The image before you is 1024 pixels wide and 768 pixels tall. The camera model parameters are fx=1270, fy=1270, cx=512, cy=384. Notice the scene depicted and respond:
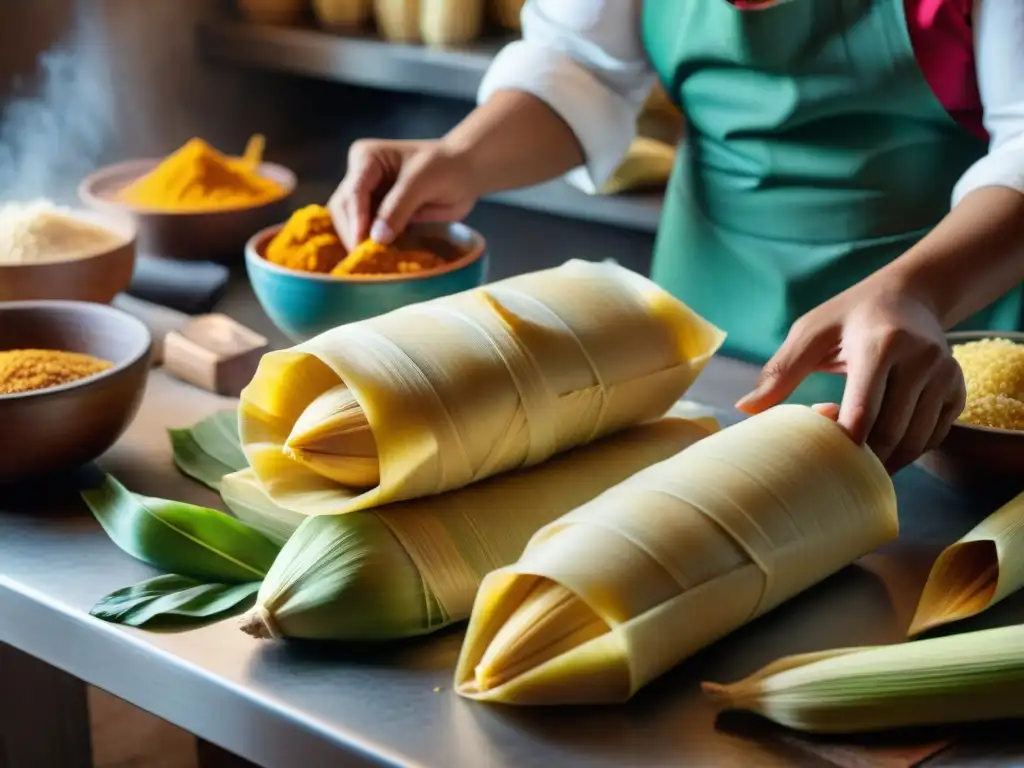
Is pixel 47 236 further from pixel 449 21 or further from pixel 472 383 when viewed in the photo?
pixel 449 21

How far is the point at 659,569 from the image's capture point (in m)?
0.81

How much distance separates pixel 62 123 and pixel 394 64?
0.64 m

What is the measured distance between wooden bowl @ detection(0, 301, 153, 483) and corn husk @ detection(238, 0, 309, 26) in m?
1.58

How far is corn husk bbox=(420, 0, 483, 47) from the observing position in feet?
7.95

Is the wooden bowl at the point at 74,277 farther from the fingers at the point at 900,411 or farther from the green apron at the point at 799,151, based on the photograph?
the fingers at the point at 900,411

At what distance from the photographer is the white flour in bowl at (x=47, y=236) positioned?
149 centimetres

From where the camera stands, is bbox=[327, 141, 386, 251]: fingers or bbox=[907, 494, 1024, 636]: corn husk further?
bbox=[327, 141, 386, 251]: fingers

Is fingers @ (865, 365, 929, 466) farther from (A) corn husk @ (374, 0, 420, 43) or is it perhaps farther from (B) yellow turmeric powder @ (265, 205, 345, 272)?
(A) corn husk @ (374, 0, 420, 43)

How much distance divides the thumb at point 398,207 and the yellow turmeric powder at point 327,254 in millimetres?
20

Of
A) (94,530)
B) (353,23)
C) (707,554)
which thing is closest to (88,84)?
(353,23)

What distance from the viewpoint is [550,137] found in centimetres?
162

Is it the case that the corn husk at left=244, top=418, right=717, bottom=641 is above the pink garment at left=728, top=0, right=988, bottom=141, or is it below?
below

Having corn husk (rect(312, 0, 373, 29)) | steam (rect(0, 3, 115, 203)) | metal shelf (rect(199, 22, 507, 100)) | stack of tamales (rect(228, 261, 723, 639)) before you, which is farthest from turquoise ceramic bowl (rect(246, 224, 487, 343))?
corn husk (rect(312, 0, 373, 29))

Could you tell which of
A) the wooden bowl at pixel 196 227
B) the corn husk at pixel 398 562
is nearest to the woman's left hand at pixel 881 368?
the corn husk at pixel 398 562
